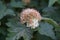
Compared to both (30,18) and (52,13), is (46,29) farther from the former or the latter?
(52,13)

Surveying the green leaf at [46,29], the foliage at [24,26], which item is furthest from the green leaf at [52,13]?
the green leaf at [46,29]

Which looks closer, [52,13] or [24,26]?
[24,26]

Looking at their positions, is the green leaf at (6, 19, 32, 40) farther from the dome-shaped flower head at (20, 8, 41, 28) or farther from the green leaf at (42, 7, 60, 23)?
the green leaf at (42, 7, 60, 23)

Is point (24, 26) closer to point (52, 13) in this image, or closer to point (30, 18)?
point (30, 18)

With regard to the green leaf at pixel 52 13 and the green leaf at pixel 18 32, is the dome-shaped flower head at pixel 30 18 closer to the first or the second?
the green leaf at pixel 18 32

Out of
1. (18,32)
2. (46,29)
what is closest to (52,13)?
(46,29)

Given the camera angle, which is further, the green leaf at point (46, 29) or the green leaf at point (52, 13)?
the green leaf at point (52, 13)

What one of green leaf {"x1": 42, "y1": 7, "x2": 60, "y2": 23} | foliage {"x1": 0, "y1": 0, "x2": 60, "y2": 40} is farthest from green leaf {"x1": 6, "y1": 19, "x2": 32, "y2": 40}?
green leaf {"x1": 42, "y1": 7, "x2": 60, "y2": 23}

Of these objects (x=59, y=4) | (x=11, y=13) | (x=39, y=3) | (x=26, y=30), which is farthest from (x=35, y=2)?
(x=26, y=30)
